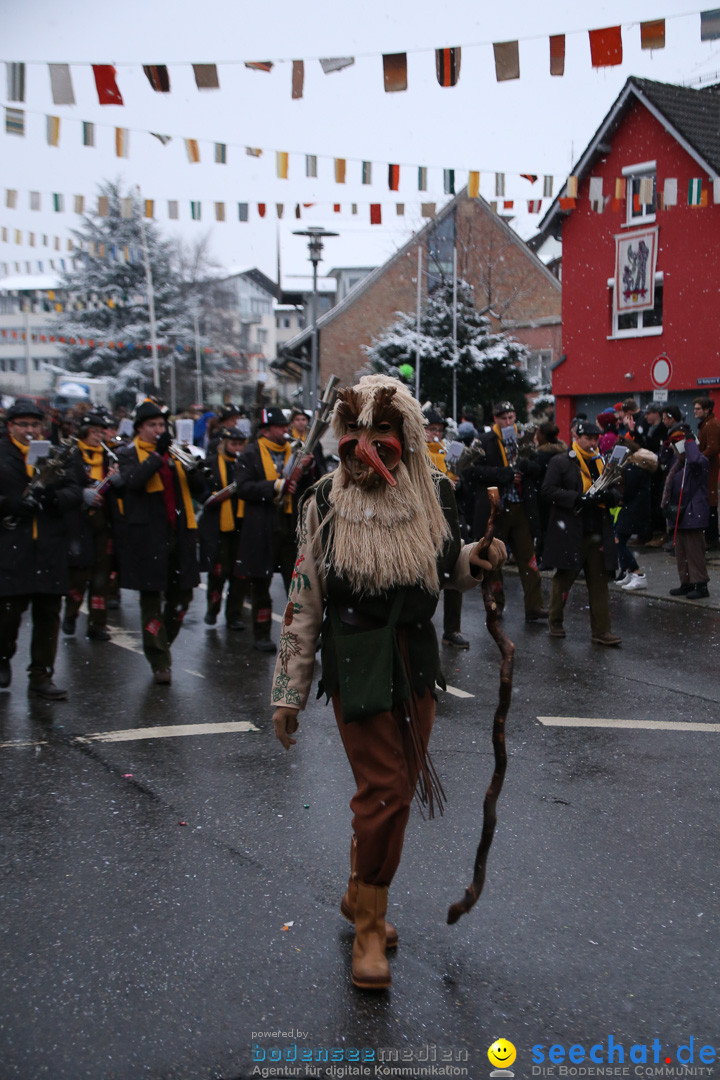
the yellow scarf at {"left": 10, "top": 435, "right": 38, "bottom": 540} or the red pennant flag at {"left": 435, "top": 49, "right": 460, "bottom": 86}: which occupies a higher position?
the red pennant flag at {"left": 435, "top": 49, "right": 460, "bottom": 86}

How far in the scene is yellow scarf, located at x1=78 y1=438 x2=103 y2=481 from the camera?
32.0 feet

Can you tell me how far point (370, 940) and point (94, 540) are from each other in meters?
7.23

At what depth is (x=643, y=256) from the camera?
22.2 metres

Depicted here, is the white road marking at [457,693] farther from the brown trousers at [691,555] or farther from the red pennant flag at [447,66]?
the red pennant flag at [447,66]

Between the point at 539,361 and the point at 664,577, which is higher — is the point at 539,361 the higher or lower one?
the higher one

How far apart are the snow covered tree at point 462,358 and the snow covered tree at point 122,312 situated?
2153 cm

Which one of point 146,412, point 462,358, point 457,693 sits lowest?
point 457,693

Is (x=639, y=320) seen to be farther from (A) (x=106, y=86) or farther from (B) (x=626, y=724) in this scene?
(B) (x=626, y=724)

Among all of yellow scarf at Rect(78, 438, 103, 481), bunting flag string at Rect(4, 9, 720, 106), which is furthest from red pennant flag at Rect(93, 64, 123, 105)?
yellow scarf at Rect(78, 438, 103, 481)

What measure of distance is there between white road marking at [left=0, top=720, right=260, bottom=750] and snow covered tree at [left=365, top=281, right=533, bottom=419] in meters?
22.9

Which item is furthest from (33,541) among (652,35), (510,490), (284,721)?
(652,35)

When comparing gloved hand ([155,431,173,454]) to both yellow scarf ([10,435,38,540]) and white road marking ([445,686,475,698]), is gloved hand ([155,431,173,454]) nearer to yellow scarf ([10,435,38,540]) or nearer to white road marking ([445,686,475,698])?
yellow scarf ([10,435,38,540])

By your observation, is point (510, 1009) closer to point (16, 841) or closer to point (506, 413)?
point (16, 841)

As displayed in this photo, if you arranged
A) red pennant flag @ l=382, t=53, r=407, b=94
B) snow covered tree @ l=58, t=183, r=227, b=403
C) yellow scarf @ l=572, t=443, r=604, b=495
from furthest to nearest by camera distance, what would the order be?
snow covered tree @ l=58, t=183, r=227, b=403
red pennant flag @ l=382, t=53, r=407, b=94
yellow scarf @ l=572, t=443, r=604, b=495
